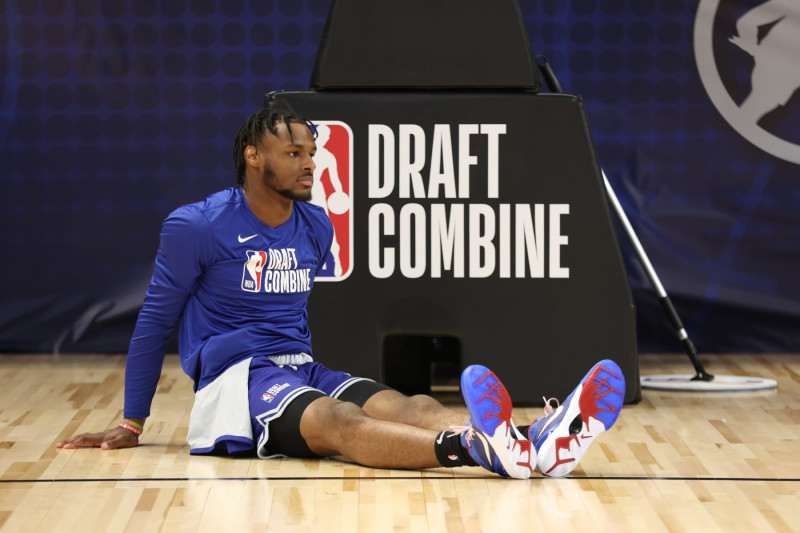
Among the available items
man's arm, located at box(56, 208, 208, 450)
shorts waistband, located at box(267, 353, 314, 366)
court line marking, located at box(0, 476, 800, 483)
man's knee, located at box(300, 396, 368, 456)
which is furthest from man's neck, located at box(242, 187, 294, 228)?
court line marking, located at box(0, 476, 800, 483)

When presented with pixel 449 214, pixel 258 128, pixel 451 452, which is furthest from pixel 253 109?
pixel 451 452

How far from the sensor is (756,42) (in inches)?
157

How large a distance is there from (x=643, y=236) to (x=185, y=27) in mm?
1797

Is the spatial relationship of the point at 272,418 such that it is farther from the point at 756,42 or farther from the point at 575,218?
the point at 756,42

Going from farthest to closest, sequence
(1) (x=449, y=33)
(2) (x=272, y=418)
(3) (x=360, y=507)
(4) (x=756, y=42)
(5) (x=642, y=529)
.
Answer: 1. (4) (x=756, y=42)
2. (1) (x=449, y=33)
3. (2) (x=272, y=418)
4. (3) (x=360, y=507)
5. (5) (x=642, y=529)

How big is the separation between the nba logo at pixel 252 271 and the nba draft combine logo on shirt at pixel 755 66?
216 centimetres

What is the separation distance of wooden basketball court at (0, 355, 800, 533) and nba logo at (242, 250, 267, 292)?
1.24 feet

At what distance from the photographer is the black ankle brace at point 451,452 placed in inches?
85.8

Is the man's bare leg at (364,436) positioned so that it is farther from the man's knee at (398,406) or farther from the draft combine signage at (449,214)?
the draft combine signage at (449,214)

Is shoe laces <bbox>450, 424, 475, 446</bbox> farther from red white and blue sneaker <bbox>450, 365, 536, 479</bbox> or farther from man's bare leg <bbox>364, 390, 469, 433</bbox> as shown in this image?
man's bare leg <bbox>364, 390, 469, 433</bbox>

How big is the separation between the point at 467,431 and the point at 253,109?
221cm

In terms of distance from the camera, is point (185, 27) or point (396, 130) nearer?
point (396, 130)

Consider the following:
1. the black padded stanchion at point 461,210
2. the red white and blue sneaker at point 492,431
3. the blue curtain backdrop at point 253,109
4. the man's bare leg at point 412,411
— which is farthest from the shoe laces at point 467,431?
the blue curtain backdrop at point 253,109

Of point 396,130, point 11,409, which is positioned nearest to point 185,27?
point 396,130
